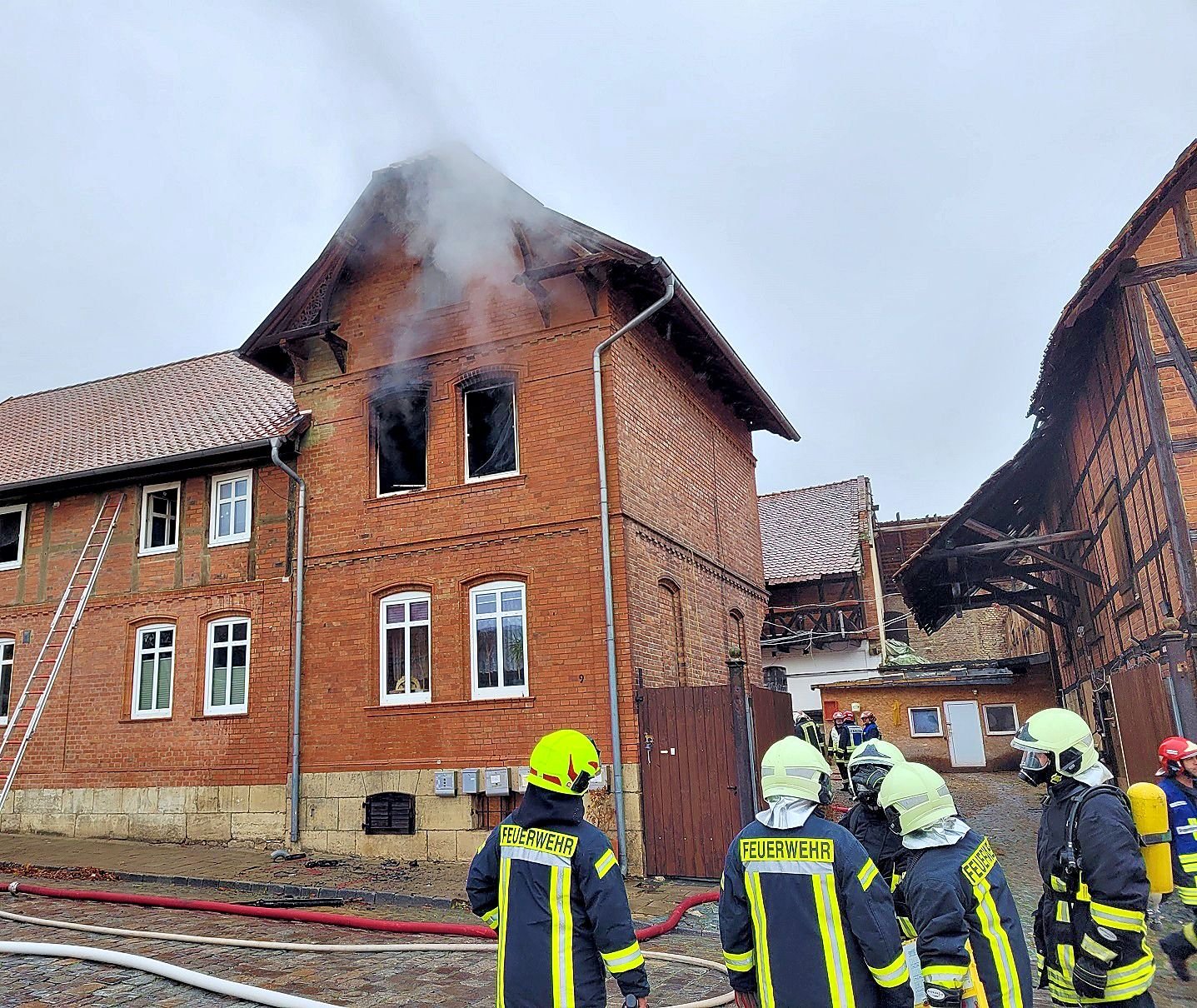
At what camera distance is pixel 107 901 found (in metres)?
10.6

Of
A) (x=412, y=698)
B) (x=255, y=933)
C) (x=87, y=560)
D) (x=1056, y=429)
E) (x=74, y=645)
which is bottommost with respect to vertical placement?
(x=255, y=933)

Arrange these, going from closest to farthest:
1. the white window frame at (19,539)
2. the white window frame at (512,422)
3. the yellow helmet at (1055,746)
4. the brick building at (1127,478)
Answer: the yellow helmet at (1055,746) < the brick building at (1127,478) < the white window frame at (512,422) < the white window frame at (19,539)

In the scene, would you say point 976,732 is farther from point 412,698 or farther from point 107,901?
point 107,901

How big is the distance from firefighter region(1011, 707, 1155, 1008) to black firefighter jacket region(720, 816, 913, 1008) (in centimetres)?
120

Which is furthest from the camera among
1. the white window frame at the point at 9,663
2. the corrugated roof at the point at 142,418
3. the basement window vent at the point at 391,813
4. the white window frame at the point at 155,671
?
the white window frame at the point at 9,663

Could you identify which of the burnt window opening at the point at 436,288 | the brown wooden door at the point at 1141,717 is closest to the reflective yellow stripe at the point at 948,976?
the brown wooden door at the point at 1141,717

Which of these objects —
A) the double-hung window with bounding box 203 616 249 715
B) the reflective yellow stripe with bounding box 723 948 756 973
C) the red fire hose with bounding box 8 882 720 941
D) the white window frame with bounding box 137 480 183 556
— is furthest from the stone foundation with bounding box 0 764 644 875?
the reflective yellow stripe with bounding box 723 948 756 973

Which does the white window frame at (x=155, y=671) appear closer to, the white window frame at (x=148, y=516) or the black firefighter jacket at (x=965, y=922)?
the white window frame at (x=148, y=516)

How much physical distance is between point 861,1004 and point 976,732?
2343cm

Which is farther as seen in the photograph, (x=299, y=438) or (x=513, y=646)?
(x=299, y=438)

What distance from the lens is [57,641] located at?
53.5 feet

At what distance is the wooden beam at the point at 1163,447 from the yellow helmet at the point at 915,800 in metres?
7.68

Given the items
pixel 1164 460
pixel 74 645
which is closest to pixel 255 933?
pixel 74 645

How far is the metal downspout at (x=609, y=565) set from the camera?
11.6 metres
